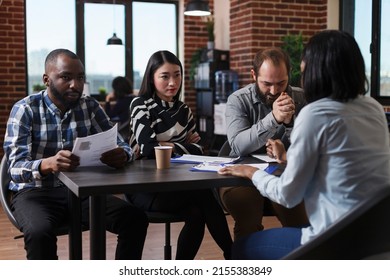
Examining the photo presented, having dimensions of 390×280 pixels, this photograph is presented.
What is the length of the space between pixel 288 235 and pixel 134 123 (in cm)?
110

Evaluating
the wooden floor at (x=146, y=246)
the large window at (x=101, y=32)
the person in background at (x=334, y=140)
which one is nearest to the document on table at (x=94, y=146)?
the person in background at (x=334, y=140)

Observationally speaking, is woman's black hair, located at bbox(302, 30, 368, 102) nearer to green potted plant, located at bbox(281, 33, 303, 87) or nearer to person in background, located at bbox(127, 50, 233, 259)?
person in background, located at bbox(127, 50, 233, 259)

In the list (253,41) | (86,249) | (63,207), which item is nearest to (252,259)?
(63,207)

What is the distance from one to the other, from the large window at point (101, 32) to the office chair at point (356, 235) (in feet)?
20.2

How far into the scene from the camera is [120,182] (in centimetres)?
154

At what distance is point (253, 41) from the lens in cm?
504

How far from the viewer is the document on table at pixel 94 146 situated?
1.76 metres

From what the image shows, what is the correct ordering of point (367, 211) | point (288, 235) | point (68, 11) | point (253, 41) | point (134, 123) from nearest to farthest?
point (367, 211) < point (288, 235) < point (134, 123) < point (253, 41) < point (68, 11)

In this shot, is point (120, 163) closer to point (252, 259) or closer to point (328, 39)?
point (252, 259)

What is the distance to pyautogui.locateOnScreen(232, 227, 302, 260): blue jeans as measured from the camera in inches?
57.5

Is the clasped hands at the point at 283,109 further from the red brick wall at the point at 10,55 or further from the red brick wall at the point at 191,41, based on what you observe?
the red brick wall at the point at 191,41

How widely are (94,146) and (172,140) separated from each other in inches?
26.1

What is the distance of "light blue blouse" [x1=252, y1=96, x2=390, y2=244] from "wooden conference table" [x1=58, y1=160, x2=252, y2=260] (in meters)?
0.35

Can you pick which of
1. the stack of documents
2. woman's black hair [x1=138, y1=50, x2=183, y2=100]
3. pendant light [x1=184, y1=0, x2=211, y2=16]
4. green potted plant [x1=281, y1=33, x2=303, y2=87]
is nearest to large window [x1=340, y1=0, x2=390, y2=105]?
green potted plant [x1=281, y1=33, x2=303, y2=87]
